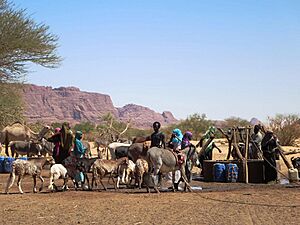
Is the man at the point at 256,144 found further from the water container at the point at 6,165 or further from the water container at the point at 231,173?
the water container at the point at 6,165

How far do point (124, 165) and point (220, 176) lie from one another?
4.01 meters

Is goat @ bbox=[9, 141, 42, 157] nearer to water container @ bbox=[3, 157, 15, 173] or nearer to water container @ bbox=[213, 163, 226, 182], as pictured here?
water container @ bbox=[3, 157, 15, 173]

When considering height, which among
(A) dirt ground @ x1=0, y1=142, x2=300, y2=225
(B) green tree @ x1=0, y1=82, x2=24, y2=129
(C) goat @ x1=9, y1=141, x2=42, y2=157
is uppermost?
(B) green tree @ x1=0, y1=82, x2=24, y2=129

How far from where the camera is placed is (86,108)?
166625mm

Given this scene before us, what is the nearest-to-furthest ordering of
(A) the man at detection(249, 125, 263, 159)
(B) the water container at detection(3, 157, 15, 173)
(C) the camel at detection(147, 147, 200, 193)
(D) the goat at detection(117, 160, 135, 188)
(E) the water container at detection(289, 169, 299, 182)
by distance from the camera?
(C) the camel at detection(147, 147, 200, 193) → (D) the goat at detection(117, 160, 135, 188) → (E) the water container at detection(289, 169, 299, 182) → (A) the man at detection(249, 125, 263, 159) → (B) the water container at detection(3, 157, 15, 173)

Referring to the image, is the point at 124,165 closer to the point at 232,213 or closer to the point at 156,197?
the point at 156,197

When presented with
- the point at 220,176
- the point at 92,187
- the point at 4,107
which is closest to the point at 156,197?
the point at 92,187

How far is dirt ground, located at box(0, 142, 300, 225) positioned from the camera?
1059 cm

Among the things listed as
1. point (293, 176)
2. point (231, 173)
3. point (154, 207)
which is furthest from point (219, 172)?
point (154, 207)

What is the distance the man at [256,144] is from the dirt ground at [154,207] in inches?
155

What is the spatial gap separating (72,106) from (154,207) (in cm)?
15331

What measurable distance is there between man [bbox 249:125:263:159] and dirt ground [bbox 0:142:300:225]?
3.94 meters

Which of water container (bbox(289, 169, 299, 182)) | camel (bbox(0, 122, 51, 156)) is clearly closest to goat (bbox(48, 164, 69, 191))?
water container (bbox(289, 169, 299, 182))

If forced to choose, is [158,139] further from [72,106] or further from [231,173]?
[72,106]
